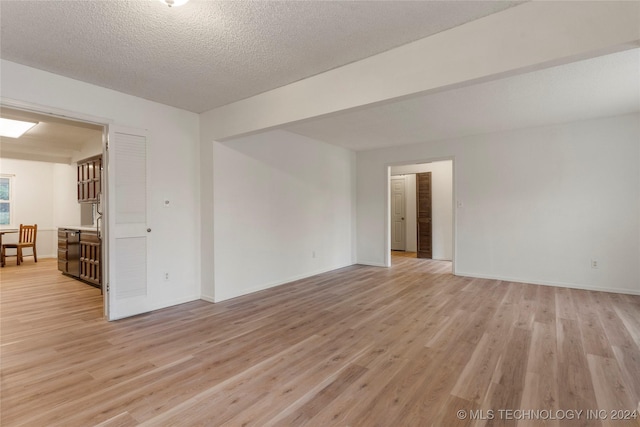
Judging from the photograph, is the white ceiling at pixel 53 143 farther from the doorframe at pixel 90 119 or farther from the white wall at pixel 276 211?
the white wall at pixel 276 211

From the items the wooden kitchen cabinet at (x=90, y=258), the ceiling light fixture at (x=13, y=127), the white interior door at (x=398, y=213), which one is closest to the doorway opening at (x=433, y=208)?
the white interior door at (x=398, y=213)

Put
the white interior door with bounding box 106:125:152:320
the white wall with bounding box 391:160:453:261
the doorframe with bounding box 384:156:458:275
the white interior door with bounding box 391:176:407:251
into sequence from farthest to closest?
the white interior door with bounding box 391:176:407:251, the white wall with bounding box 391:160:453:261, the doorframe with bounding box 384:156:458:275, the white interior door with bounding box 106:125:152:320

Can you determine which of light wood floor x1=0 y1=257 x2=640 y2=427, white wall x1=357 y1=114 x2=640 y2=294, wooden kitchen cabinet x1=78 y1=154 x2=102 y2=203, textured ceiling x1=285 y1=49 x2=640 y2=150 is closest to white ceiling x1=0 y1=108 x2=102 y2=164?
wooden kitchen cabinet x1=78 y1=154 x2=102 y2=203

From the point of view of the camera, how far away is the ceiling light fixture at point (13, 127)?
4.43 metres

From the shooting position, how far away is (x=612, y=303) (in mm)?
3965

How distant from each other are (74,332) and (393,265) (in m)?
5.66

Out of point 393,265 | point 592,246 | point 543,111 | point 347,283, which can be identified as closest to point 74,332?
point 347,283

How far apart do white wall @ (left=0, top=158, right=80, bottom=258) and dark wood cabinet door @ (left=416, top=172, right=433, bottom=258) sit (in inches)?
347

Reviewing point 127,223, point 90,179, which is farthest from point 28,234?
point 127,223

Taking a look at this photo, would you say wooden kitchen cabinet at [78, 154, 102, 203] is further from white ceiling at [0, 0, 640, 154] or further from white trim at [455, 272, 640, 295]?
white trim at [455, 272, 640, 295]

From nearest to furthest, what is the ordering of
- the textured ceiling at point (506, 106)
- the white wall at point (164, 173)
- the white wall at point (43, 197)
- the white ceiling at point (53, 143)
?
the textured ceiling at point (506, 106) → the white wall at point (164, 173) → the white ceiling at point (53, 143) → the white wall at point (43, 197)

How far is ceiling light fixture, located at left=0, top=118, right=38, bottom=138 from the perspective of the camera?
443 cm

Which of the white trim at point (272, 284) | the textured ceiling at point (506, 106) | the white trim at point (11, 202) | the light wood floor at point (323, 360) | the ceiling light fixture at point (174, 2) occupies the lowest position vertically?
the light wood floor at point (323, 360)

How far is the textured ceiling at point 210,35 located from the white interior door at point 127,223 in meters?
0.75
